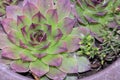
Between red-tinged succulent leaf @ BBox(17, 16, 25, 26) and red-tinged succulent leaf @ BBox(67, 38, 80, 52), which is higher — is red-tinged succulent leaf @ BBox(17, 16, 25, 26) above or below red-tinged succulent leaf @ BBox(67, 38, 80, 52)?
above

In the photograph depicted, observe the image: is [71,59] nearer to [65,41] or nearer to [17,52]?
[65,41]

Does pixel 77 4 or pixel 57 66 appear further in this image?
pixel 77 4

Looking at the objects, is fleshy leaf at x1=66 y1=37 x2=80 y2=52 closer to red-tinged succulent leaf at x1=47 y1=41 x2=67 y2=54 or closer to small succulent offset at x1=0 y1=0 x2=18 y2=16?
red-tinged succulent leaf at x1=47 y1=41 x2=67 y2=54

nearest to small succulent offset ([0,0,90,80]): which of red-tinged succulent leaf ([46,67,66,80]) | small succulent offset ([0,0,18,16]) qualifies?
red-tinged succulent leaf ([46,67,66,80])

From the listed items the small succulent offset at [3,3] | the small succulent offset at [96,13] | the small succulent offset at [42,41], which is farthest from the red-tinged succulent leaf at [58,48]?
the small succulent offset at [3,3]

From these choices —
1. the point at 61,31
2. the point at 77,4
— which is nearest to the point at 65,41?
the point at 61,31

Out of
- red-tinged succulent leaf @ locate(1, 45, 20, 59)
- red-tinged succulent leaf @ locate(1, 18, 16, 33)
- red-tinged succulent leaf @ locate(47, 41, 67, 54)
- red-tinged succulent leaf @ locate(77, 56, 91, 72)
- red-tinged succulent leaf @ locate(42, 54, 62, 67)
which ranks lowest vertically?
red-tinged succulent leaf @ locate(77, 56, 91, 72)

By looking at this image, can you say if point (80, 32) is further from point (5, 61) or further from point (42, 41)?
point (5, 61)
